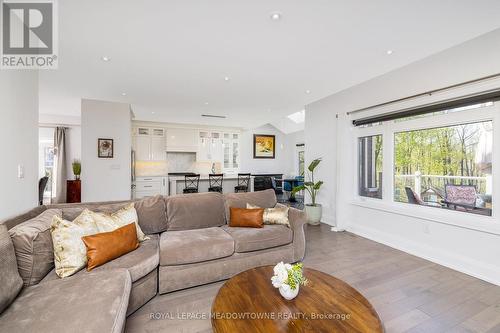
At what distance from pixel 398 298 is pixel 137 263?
2412 mm

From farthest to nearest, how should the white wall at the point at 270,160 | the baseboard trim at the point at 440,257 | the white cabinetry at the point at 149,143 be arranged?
the white wall at the point at 270,160
the white cabinetry at the point at 149,143
the baseboard trim at the point at 440,257

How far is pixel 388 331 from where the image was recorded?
1708mm

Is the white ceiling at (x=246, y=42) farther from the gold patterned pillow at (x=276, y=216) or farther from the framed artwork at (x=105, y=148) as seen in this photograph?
the gold patterned pillow at (x=276, y=216)

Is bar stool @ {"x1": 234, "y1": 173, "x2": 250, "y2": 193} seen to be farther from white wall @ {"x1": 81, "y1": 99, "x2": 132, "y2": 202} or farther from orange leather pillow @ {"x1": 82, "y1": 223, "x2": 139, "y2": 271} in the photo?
orange leather pillow @ {"x1": 82, "y1": 223, "x2": 139, "y2": 271}

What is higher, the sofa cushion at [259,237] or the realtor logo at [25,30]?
the realtor logo at [25,30]

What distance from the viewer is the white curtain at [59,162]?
661 centimetres

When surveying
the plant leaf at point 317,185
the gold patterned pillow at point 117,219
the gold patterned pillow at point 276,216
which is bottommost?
the gold patterned pillow at point 276,216

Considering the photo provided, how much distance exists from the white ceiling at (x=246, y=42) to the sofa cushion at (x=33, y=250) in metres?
1.92

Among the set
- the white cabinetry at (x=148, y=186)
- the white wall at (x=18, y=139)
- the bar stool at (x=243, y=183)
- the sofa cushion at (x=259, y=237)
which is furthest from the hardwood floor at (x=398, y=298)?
the white cabinetry at (x=148, y=186)

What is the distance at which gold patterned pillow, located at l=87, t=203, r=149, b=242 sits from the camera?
2.08m

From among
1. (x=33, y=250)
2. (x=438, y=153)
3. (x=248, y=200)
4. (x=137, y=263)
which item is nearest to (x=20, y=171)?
(x=33, y=250)

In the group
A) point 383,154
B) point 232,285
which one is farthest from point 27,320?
point 383,154

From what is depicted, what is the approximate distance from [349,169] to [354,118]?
0.96m

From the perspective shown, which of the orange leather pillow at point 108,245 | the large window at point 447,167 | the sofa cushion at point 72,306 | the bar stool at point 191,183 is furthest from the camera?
the bar stool at point 191,183
